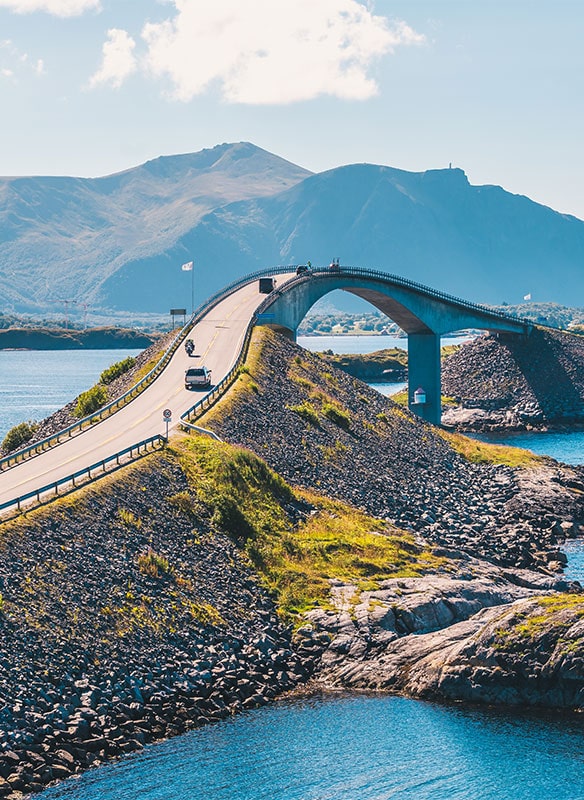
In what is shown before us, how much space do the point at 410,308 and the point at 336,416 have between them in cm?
5085

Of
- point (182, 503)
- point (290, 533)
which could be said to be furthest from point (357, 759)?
point (290, 533)

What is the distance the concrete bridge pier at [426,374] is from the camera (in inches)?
5822

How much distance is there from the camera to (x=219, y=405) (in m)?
87.7

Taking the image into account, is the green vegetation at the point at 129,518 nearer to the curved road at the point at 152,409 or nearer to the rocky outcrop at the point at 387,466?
the curved road at the point at 152,409

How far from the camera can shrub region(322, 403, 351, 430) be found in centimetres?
9912

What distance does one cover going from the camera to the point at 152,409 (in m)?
86.0

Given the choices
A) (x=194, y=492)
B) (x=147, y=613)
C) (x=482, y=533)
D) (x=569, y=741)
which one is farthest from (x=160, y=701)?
(x=482, y=533)

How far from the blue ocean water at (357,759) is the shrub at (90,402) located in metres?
43.8

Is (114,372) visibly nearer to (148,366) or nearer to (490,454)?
(148,366)

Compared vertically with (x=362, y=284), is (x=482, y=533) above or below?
below

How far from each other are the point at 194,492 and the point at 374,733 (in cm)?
2225

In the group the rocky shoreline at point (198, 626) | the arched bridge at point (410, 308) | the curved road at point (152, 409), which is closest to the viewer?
the rocky shoreline at point (198, 626)

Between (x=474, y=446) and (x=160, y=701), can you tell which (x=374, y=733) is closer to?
(x=160, y=701)

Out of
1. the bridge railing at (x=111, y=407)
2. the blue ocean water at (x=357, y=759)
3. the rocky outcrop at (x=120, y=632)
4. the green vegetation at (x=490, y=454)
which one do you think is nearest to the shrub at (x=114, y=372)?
the bridge railing at (x=111, y=407)
